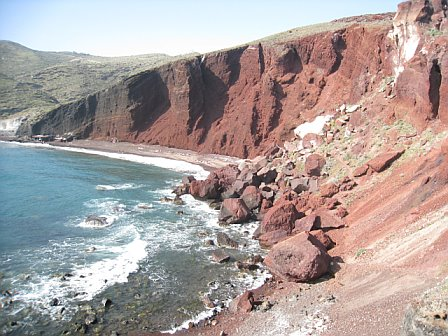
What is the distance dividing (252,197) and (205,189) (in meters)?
6.85

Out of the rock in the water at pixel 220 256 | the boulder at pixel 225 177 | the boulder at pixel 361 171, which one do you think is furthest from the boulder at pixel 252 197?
the rock in the water at pixel 220 256

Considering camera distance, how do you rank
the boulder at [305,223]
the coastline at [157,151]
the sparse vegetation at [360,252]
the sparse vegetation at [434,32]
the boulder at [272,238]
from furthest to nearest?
the coastline at [157,151], the sparse vegetation at [434,32], the boulder at [272,238], the boulder at [305,223], the sparse vegetation at [360,252]

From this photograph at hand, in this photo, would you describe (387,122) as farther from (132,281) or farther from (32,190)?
(32,190)

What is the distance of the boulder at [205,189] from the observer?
40.9 metres

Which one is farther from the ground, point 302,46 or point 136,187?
point 302,46

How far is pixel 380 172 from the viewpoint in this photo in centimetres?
2906

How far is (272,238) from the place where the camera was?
92.5 ft

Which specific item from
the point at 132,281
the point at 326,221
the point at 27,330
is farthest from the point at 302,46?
the point at 27,330

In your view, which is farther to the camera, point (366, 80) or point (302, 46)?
point (302, 46)

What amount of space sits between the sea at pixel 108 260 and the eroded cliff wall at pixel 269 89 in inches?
672

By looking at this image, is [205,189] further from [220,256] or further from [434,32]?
[434,32]

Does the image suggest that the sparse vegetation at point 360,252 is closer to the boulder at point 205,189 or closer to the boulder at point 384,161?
the boulder at point 384,161

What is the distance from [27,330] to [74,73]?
124634mm

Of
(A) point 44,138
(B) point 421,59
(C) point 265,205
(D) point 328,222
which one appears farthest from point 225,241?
(A) point 44,138
